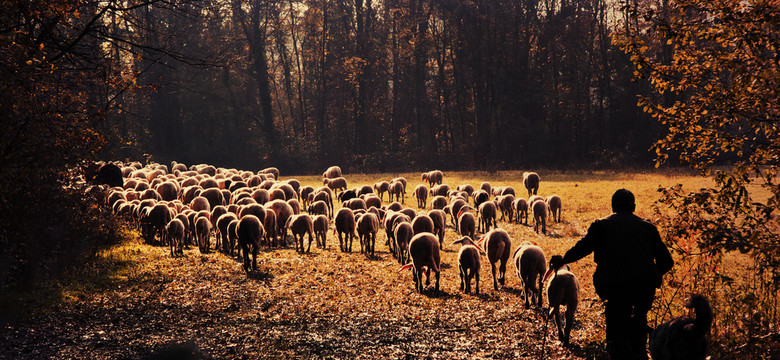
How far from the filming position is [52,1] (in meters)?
10.0

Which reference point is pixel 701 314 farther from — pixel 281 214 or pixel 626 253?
pixel 281 214

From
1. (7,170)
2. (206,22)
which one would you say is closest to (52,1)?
(7,170)

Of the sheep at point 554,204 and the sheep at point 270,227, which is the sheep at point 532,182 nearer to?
the sheep at point 554,204

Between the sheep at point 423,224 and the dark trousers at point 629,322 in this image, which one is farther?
the sheep at point 423,224

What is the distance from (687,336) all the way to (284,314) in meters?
7.09

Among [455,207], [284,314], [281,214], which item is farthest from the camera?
[455,207]

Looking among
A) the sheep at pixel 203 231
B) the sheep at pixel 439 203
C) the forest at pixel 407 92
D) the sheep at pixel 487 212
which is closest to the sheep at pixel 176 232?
the sheep at pixel 203 231

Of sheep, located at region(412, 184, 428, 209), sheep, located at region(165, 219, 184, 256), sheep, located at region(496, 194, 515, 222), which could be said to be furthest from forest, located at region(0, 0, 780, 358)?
sheep, located at region(165, 219, 184, 256)

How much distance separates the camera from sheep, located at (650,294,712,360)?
5.73 meters

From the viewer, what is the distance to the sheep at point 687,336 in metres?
5.73

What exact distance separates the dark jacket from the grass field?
2.33 meters

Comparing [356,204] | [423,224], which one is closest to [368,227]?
[423,224]

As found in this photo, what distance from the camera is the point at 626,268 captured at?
6.25 meters

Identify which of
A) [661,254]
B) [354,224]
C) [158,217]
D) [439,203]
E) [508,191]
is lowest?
[354,224]
